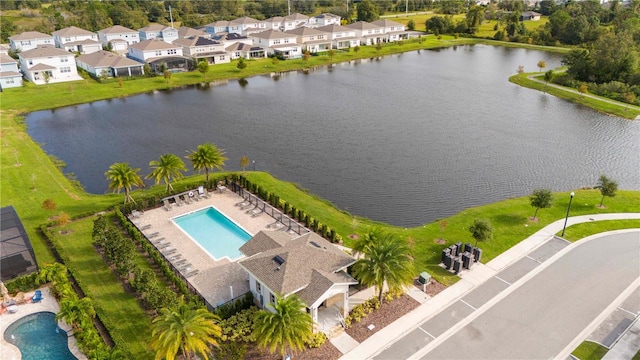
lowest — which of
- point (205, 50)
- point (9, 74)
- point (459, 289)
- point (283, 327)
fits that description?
point (459, 289)

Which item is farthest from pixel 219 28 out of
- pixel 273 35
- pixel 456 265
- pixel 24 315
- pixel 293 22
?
pixel 456 265

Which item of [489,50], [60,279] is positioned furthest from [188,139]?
[489,50]

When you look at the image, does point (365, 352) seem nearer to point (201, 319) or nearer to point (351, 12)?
point (201, 319)

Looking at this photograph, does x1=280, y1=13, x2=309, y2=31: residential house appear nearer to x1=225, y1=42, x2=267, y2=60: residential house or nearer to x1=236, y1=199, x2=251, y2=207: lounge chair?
x1=225, y1=42, x2=267, y2=60: residential house

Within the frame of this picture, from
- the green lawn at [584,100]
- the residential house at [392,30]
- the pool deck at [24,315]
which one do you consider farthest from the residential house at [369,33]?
the pool deck at [24,315]

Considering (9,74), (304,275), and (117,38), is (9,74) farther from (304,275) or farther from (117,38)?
(304,275)

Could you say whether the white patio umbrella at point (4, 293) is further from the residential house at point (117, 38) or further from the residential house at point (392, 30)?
the residential house at point (392, 30)

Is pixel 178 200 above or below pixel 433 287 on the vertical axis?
above
